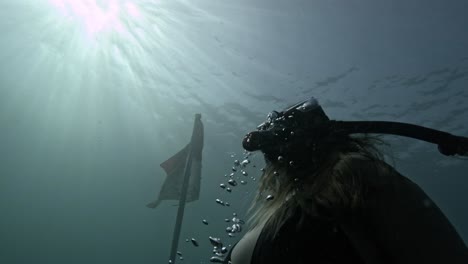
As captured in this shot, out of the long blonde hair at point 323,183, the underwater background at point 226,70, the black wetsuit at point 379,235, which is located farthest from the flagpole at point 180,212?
the black wetsuit at point 379,235

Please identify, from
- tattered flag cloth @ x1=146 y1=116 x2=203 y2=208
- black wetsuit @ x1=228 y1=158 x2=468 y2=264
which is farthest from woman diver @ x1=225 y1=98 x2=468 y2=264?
tattered flag cloth @ x1=146 y1=116 x2=203 y2=208

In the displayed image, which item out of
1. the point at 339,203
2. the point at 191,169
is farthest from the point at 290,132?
the point at 191,169

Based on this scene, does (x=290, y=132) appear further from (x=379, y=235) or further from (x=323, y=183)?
(x=379, y=235)

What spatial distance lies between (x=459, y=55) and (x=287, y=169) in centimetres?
1790

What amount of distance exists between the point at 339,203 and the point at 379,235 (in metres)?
0.20

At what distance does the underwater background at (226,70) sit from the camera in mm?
14531

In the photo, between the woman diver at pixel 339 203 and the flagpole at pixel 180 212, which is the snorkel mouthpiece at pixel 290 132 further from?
the flagpole at pixel 180 212

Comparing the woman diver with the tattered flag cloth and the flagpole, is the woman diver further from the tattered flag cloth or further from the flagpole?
the tattered flag cloth

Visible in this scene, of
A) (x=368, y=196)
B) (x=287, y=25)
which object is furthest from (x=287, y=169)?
(x=287, y=25)

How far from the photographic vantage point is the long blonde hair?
55.4 inches

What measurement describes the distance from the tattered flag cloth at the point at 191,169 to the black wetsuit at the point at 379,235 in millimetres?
6411

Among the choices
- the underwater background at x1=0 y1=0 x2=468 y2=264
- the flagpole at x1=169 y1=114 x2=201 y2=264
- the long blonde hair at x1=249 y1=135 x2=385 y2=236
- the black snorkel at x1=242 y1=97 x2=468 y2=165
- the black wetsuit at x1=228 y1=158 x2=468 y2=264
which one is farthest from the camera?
the underwater background at x1=0 y1=0 x2=468 y2=264

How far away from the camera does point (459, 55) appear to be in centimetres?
1603

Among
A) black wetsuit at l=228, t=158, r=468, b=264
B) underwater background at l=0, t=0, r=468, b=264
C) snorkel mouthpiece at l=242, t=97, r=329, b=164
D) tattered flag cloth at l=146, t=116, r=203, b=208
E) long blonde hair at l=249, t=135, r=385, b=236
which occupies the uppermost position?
underwater background at l=0, t=0, r=468, b=264
